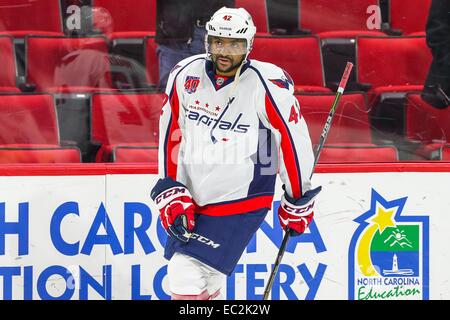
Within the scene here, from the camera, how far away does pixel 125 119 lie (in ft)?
21.1

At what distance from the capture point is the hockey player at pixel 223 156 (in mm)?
5715

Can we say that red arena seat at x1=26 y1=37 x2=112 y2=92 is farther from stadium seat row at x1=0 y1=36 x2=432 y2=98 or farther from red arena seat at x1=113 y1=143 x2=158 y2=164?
red arena seat at x1=113 y1=143 x2=158 y2=164

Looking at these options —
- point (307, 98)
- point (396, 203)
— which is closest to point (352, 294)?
point (396, 203)

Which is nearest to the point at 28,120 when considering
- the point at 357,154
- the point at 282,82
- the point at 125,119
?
the point at 125,119

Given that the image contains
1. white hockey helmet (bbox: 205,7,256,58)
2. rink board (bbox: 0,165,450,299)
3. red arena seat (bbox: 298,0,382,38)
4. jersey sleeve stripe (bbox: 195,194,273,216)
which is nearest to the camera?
white hockey helmet (bbox: 205,7,256,58)

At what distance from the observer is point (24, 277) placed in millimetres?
6320

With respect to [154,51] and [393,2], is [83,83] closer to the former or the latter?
[154,51]

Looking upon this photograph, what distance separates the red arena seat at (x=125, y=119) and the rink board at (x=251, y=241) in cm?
16

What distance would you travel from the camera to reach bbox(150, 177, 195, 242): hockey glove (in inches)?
225

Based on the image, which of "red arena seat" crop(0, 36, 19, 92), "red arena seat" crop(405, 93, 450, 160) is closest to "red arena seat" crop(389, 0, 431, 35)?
"red arena seat" crop(405, 93, 450, 160)

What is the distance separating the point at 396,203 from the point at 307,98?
0.57 meters

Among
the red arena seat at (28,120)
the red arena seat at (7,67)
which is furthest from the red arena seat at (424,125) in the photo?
the red arena seat at (7,67)

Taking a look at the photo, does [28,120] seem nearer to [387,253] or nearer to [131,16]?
[131,16]

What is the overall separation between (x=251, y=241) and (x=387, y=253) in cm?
57
